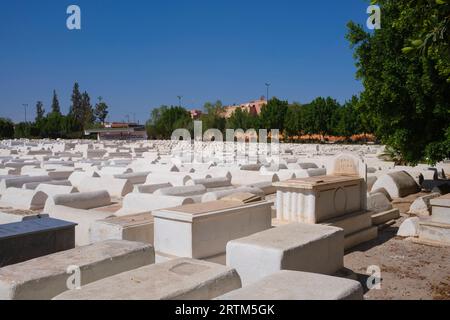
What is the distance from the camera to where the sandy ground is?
5.04 meters

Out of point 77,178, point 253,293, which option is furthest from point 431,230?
point 77,178

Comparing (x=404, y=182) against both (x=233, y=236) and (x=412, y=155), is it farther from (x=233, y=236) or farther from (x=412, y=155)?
(x=233, y=236)

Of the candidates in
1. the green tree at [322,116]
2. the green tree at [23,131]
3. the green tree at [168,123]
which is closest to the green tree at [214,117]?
the green tree at [168,123]

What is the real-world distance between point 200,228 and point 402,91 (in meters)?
6.92

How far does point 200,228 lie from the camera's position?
5547mm

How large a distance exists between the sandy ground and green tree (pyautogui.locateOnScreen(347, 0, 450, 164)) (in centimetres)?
324

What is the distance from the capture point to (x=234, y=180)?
50.3ft

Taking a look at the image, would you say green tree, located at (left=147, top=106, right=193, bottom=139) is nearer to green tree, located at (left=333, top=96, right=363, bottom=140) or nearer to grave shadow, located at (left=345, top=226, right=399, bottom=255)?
green tree, located at (left=333, top=96, right=363, bottom=140)

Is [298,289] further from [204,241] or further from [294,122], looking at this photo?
[294,122]

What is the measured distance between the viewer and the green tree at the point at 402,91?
9.34 meters

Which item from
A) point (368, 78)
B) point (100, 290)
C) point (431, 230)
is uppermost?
point (368, 78)

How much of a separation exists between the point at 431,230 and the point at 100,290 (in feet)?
21.0

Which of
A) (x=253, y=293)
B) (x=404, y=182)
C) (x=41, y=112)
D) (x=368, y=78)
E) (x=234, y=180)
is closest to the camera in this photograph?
(x=253, y=293)

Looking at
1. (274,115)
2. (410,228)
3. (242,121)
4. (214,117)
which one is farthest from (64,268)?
(214,117)
